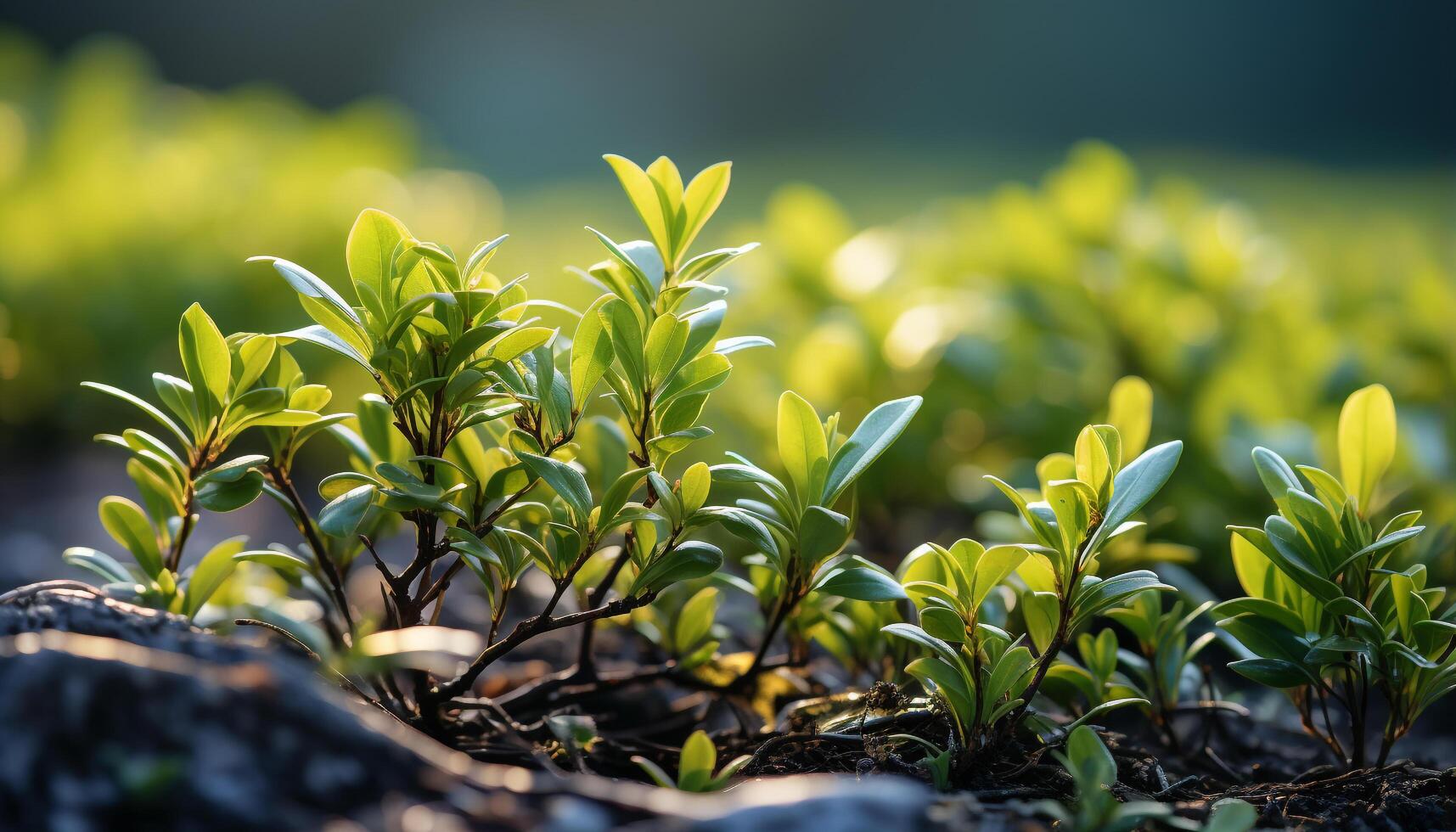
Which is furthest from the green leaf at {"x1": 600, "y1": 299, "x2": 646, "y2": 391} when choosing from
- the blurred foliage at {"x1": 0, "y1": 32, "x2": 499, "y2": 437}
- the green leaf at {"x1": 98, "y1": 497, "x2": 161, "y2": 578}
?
the blurred foliage at {"x1": 0, "y1": 32, "x2": 499, "y2": 437}

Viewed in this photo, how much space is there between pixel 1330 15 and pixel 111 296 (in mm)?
8214

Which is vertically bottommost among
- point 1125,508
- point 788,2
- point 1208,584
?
point 1208,584

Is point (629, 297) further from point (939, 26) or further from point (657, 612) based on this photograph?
point (939, 26)

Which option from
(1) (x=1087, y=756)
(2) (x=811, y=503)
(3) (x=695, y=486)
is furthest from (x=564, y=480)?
(1) (x=1087, y=756)

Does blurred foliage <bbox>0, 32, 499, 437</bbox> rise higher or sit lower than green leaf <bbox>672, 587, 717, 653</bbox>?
higher

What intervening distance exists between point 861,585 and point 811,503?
0.08m

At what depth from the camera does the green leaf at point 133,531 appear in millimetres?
863

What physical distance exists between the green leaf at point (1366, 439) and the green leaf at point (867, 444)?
0.40m

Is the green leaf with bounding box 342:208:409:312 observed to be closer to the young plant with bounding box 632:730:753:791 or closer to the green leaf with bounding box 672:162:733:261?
the green leaf with bounding box 672:162:733:261

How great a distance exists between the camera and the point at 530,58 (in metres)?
8.54

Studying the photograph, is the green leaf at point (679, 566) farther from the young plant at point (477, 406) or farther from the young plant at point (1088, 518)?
the young plant at point (1088, 518)

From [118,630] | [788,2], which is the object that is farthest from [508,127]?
[118,630]

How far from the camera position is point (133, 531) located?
2.85 feet

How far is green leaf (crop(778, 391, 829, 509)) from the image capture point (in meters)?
0.77
